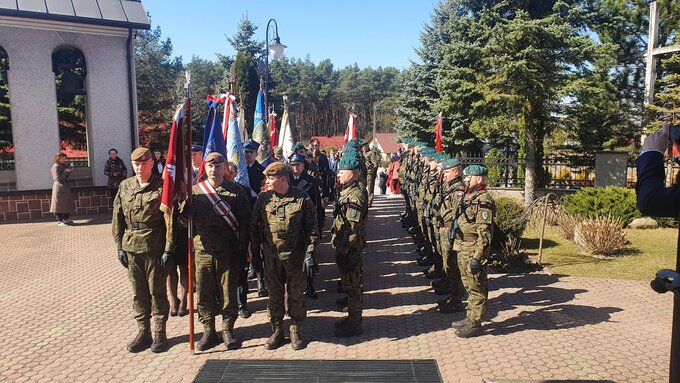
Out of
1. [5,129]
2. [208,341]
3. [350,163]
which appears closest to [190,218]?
[208,341]

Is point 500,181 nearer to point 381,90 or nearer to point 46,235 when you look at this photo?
point 46,235

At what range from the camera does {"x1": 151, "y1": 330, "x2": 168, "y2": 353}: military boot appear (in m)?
4.94

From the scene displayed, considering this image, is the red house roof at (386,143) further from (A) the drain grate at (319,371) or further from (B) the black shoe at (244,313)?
(A) the drain grate at (319,371)

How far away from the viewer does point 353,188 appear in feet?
17.8

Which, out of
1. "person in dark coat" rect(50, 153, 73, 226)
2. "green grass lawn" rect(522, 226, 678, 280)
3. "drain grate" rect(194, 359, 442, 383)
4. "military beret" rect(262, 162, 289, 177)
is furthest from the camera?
"person in dark coat" rect(50, 153, 73, 226)

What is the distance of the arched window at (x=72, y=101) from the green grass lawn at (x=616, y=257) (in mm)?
12939

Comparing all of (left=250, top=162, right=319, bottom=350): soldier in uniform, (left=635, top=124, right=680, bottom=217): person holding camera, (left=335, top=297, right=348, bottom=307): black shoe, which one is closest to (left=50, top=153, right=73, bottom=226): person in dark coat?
(left=335, top=297, right=348, bottom=307): black shoe

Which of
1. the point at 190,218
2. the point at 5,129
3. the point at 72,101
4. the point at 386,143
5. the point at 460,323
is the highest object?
the point at 72,101

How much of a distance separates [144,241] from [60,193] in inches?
338

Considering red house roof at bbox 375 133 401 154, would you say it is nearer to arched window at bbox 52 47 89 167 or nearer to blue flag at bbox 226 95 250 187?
arched window at bbox 52 47 89 167

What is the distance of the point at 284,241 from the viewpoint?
4.84 m

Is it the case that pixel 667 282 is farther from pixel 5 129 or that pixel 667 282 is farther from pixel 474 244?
pixel 5 129

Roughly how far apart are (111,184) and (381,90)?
248ft

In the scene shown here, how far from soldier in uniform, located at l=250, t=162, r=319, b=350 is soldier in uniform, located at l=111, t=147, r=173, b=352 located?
3.17 feet
